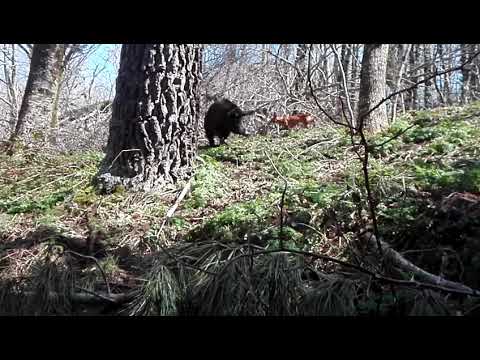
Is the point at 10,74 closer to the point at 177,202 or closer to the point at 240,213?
the point at 177,202

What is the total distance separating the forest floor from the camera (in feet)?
10.3

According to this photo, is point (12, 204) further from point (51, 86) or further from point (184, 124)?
point (51, 86)

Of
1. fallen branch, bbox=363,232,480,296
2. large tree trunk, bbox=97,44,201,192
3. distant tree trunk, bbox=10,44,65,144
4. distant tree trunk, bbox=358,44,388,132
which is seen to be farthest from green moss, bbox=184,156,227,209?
distant tree trunk, bbox=10,44,65,144

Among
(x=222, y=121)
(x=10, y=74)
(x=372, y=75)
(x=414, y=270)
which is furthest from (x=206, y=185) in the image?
(x=10, y=74)

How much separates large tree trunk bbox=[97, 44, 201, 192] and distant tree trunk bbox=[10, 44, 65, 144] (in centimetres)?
455

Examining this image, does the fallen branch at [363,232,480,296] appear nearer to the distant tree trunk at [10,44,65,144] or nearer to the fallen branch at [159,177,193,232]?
the fallen branch at [159,177,193,232]

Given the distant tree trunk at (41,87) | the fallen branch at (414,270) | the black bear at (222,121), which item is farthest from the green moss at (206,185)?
the distant tree trunk at (41,87)

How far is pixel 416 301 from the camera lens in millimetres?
2270

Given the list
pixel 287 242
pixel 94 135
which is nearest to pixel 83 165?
pixel 287 242

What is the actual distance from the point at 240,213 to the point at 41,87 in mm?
6885

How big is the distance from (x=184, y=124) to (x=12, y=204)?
6.79ft

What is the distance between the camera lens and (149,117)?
4801 mm

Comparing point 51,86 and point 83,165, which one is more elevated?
point 51,86
